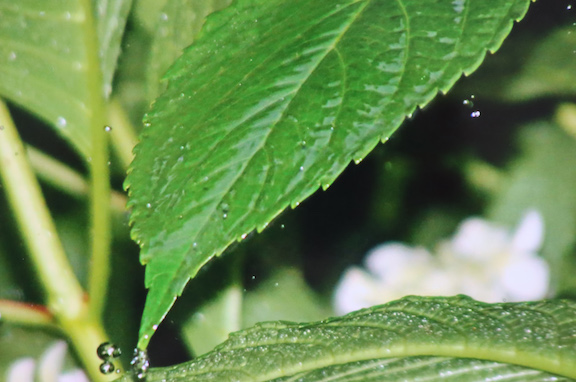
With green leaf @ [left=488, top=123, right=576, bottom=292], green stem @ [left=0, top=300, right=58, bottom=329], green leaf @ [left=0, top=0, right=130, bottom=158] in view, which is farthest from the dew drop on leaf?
green leaf @ [left=488, top=123, right=576, bottom=292]

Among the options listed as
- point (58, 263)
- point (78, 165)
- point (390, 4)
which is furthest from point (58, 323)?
point (390, 4)

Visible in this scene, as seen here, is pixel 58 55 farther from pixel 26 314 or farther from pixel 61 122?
pixel 26 314

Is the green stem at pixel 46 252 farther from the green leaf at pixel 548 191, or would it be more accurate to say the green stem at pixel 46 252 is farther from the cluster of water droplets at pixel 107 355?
the green leaf at pixel 548 191

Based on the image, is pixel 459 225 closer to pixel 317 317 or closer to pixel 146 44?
pixel 317 317

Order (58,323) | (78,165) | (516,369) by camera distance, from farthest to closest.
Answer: (78,165) < (58,323) < (516,369)

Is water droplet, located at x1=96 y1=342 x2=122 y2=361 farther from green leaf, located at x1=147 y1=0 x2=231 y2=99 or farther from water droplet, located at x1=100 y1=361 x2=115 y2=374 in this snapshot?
green leaf, located at x1=147 y1=0 x2=231 y2=99

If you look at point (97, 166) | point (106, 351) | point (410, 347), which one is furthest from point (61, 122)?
point (410, 347)

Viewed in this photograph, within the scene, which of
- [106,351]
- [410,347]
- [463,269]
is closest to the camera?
[410,347]
